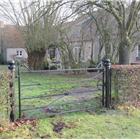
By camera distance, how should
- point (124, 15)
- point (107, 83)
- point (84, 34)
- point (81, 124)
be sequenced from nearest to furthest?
1. point (81, 124)
2. point (107, 83)
3. point (124, 15)
4. point (84, 34)

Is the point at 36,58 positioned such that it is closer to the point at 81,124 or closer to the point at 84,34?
the point at 84,34

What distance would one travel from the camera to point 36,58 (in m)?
26.7

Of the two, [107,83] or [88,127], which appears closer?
[88,127]

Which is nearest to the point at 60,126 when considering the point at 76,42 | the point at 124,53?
the point at 124,53

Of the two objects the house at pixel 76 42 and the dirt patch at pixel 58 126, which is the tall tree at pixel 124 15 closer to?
the house at pixel 76 42

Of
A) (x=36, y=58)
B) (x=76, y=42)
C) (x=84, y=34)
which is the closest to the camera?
(x=84, y=34)

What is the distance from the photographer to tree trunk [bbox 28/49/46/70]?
87.3 feet

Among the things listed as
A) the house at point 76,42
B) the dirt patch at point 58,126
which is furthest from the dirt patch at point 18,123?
the house at point 76,42

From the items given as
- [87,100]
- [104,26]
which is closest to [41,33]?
[104,26]

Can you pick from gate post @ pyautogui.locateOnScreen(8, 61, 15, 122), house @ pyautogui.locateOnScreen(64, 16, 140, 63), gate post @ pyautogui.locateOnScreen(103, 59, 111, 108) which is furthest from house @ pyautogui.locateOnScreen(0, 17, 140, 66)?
gate post @ pyautogui.locateOnScreen(8, 61, 15, 122)

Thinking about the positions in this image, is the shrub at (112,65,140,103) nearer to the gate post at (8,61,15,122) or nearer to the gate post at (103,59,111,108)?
the gate post at (103,59,111,108)

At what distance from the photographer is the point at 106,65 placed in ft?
25.9

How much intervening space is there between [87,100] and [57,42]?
47.8ft

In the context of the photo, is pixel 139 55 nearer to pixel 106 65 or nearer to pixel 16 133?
pixel 106 65
